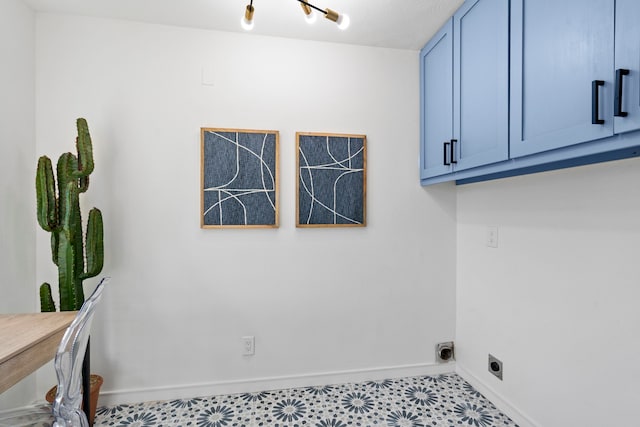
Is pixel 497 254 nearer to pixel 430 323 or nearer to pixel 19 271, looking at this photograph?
pixel 430 323

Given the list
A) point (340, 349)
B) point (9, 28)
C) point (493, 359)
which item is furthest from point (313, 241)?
point (9, 28)

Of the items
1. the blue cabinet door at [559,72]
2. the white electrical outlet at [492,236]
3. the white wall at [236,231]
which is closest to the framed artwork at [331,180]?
the white wall at [236,231]

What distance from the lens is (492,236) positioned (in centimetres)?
200

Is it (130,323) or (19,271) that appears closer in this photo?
(19,271)

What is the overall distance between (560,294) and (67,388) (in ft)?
6.59

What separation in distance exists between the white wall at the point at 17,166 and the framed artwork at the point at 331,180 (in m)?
1.48

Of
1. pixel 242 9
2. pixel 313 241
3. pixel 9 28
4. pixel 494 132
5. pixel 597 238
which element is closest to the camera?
pixel 597 238

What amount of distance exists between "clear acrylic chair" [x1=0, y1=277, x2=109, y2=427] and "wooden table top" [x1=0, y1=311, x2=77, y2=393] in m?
0.14

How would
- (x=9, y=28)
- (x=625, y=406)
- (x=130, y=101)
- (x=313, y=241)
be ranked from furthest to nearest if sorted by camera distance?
(x=313, y=241) → (x=130, y=101) → (x=9, y=28) → (x=625, y=406)

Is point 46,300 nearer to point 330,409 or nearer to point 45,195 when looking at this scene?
point 45,195

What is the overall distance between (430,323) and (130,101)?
2.37 m

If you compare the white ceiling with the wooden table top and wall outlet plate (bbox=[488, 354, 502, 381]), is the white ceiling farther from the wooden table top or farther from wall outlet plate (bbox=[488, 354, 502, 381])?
wall outlet plate (bbox=[488, 354, 502, 381])

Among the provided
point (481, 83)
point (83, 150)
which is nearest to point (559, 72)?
point (481, 83)

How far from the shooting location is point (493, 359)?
6.49ft
